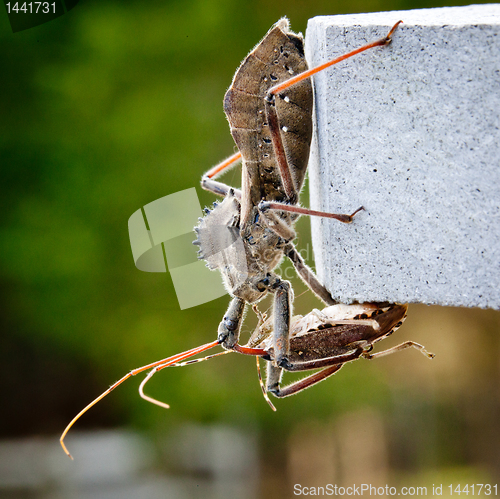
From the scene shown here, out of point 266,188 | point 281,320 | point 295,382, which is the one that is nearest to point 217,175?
point 266,188

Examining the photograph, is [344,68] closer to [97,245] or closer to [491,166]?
[491,166]

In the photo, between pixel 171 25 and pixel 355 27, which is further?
pixel 171 25

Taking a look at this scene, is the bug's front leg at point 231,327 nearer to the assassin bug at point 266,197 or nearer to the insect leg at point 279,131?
the assassin bug at point 266,197

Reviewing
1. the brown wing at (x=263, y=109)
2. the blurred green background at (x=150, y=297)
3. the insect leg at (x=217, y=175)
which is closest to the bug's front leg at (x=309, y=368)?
the brown wing at (x=263, y=109)

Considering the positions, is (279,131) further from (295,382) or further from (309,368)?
(295,382)

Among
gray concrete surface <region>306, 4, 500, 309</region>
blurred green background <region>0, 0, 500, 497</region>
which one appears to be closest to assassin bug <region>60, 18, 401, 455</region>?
gray concrete surface <region>306, 4, 500, 309</region>

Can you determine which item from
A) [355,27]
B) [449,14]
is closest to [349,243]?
[355,27]

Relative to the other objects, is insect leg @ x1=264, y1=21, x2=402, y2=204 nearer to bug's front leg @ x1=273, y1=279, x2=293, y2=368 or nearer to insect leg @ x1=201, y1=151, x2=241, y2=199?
bug's front leg @ x1=273, y1=279, x2=293, y2=368
